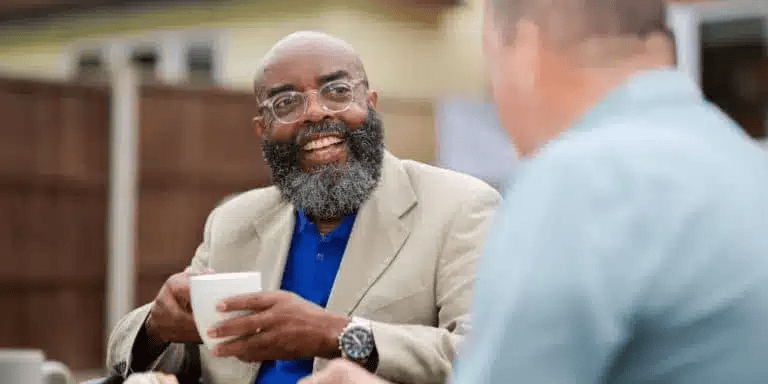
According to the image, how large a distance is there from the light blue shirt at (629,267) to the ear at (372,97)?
124 centimetres

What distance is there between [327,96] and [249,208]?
0.29m

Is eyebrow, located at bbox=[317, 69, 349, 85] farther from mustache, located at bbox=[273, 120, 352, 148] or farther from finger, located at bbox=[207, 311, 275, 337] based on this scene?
finger, located at bbox=[207, 311, 275, 337]

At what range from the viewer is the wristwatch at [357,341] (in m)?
1.92

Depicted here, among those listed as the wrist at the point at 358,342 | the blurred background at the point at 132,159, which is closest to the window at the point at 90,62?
the blurred background at the point at 132,159

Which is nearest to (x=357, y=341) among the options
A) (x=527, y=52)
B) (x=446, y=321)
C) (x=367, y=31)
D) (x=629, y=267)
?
(x=446, y=321)

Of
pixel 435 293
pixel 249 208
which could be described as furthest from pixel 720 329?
pixel 249 208

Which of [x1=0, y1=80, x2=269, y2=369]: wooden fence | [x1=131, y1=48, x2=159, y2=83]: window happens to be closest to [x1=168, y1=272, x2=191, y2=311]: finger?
[x1=0, y1=80, x2=269, y2=369]: wooden fence

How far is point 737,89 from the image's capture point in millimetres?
9039

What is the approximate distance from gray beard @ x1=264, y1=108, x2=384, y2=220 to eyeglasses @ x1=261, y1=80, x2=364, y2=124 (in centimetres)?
3

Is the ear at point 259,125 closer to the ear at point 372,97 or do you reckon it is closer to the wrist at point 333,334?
the ear at point 372,97

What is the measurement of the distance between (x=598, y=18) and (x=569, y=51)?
0.04 m

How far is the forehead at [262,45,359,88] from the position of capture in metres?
2.15

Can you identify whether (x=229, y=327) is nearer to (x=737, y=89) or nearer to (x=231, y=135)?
(x=231, y=135)

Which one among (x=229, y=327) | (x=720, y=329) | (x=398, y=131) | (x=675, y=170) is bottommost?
(x=398, y=131)
